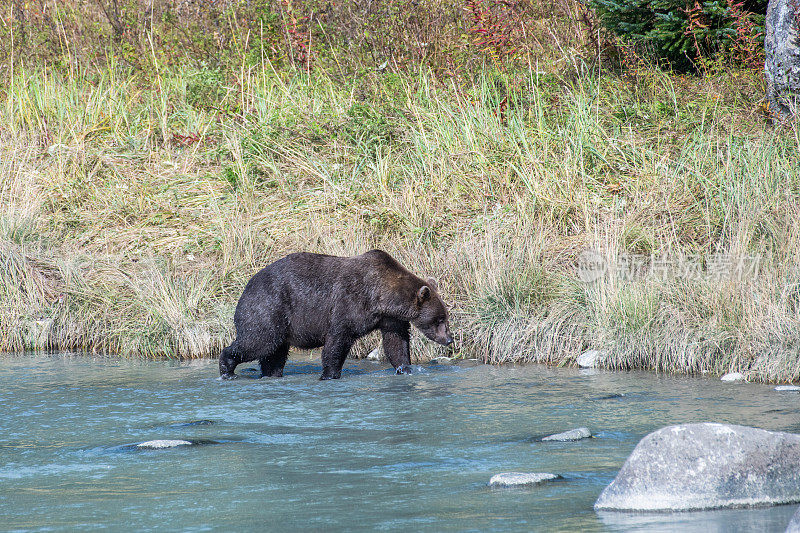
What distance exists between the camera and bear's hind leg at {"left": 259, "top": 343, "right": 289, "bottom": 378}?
8.58 m

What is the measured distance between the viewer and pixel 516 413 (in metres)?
6.65

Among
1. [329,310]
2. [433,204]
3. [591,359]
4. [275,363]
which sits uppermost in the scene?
[433,204]

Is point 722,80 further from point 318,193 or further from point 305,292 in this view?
point 305,292

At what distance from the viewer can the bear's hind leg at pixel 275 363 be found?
8.58m

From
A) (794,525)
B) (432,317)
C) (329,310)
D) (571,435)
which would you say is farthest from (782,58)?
(794,525)

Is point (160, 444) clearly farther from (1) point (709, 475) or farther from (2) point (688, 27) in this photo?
(2) point (688, 27)

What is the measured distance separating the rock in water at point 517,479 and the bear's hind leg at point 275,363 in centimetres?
409

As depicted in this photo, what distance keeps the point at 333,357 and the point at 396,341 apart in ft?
2.25

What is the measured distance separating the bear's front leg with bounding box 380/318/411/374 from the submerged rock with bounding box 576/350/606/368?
161 cm

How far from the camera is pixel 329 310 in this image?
8484 mm

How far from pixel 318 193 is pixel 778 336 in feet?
20.3

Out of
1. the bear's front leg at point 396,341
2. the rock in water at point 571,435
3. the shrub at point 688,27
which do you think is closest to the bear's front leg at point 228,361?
the bear's front leg at point 396,341

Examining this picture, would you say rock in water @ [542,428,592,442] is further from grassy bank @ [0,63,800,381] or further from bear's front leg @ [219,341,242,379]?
bear's front leg @ [219,341,242,379]

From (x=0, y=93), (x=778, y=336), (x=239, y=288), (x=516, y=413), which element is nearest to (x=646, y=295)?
(x=778, y=336)
